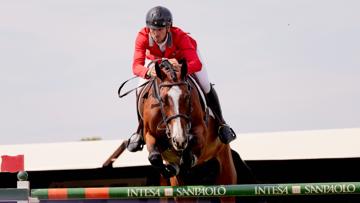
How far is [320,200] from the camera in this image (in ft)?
40.2

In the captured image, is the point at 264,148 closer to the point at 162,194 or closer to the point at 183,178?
the point at 183,178

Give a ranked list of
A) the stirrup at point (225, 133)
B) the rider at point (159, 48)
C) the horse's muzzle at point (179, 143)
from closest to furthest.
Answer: the horse's muzzle at point (179, 143) → the rider at point (159, 48) → the stirrup at point (225, 133)

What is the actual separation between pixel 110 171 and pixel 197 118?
276 inches

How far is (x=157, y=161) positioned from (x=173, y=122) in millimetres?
410

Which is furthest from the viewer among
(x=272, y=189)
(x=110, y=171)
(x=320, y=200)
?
(x=110, y=171)

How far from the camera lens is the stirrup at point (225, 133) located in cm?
773

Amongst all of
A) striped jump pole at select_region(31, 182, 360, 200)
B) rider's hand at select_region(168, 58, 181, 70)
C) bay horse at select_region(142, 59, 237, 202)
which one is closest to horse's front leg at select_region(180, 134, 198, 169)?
bay horse at select_region(142, 59, 237, 202)

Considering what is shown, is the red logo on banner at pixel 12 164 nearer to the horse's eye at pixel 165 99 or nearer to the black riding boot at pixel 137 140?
the black riding boot at pixel 137 140

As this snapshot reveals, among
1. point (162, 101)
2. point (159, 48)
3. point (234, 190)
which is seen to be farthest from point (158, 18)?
point (234, 190)

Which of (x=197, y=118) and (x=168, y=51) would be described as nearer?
(x=197, y=118)

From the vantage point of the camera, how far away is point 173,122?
658cm

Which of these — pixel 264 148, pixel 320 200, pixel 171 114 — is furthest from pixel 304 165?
pixel 171 114

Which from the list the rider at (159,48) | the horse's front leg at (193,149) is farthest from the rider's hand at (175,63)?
the horse's front leg at (193,149)

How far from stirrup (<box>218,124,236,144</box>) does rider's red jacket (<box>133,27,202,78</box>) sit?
691 mm
